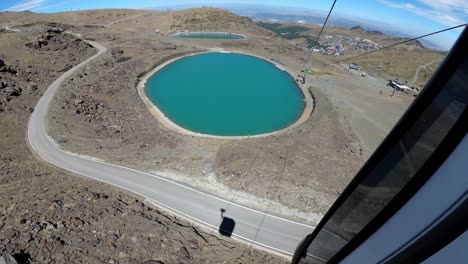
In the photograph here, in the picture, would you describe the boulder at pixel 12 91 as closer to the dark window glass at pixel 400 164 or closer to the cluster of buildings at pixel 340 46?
the dark window glass at pixel 400 164

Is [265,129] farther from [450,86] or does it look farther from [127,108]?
[450,86]

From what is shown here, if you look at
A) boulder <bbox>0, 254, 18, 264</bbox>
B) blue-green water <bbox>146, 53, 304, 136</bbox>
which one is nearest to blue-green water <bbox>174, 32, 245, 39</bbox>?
blue-green water <bbox>146, 53, 304, 136</bbox>

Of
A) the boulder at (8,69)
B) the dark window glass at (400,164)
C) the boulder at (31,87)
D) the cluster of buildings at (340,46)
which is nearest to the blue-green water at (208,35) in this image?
the cluster of buildings at (340,46)

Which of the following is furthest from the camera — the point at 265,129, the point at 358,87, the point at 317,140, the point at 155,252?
the point at 358,87

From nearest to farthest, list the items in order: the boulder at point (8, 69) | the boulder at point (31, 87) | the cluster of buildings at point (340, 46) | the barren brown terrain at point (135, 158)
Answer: the barren brown terrain at point (135, 158), the boulder at point (31, 87), the boulder at point (8, 69), the cluster of buildings at point (340, 46)

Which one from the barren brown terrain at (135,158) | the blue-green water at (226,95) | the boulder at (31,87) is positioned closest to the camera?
the barren brown terrain at (135,158)

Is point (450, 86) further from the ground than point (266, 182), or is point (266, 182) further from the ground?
point (450, 86)

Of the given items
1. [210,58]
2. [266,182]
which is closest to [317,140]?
[266,182]
